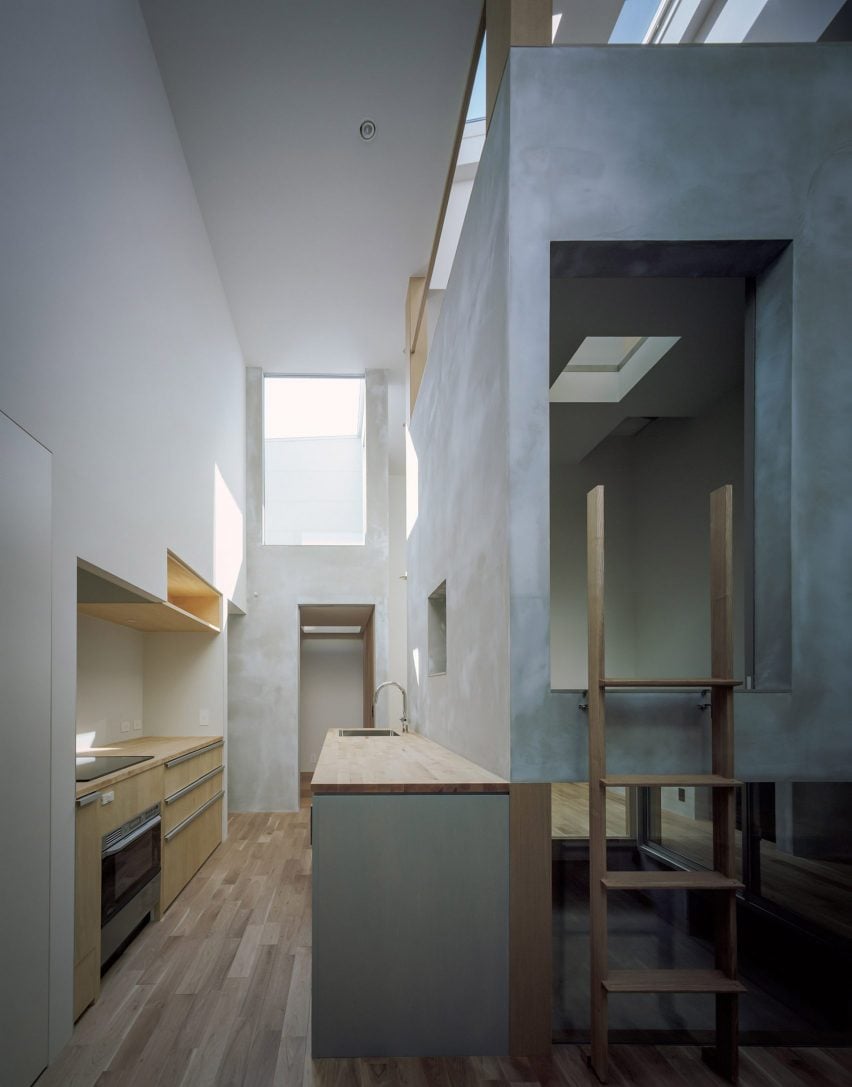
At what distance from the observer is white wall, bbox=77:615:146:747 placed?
15.7 feet

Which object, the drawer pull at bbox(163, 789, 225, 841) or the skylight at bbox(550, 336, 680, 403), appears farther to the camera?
the skylight at bbox(550, 336, 680, 403)

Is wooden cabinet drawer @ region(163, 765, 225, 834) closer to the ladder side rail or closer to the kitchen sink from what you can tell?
the kitchen sink

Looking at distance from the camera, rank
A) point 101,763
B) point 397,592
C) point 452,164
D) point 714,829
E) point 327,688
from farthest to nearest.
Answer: point 327,688
point 397,592
point 452,164
point 101,763
point 714,829

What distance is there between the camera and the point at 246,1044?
270 cm

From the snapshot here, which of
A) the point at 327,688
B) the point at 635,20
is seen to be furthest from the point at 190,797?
the point at 327,688

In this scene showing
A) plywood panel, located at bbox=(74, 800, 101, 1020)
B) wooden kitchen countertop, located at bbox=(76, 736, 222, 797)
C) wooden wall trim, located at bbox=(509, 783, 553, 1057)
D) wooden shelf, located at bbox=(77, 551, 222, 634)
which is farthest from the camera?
wooden shelf, located at bbox=(77, 551, 222, 634)

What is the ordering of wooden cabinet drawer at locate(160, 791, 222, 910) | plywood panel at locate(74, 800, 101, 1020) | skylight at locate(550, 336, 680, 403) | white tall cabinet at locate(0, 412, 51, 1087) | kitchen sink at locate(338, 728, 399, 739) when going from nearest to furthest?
white tall cabinet at locate(0, 412, 51, 1087) < plywood panel at locate(74, 800, 101, 1020) < wooden cabinet drawer at locate(160, 791, 222, 910) < skylight at locate(550, 336, 680, 403) < kitchen sink at locate(338, 728, 399, 739)

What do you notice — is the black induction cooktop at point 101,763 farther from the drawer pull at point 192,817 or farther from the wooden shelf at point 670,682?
the wooden shelf at point 670,682

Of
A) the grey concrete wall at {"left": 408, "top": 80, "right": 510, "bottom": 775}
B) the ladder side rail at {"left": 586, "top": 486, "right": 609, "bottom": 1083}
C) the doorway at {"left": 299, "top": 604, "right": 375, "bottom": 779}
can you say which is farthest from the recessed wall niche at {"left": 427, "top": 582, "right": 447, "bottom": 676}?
the doorway at {"left": 299, "top": 604, "right": 375, "bottom": 779}

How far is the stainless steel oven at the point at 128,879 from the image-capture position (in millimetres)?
3365

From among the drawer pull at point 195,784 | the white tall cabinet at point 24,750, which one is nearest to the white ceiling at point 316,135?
the white tall cabinet at point 24,750

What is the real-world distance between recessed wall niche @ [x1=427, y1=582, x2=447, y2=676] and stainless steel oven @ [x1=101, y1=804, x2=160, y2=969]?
5.76 feet

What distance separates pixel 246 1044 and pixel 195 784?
267cm

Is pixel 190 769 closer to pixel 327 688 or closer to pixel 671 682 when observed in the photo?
pixel 671 682
